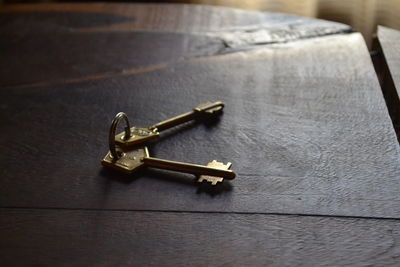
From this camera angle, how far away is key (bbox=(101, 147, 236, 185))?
87cm

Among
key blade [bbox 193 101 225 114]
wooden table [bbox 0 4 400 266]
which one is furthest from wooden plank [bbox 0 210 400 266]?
key blade [bbox 193 101 225 114]

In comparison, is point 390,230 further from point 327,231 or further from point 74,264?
point 74,264

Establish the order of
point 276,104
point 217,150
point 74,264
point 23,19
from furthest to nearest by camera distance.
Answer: point 23,19, point 276,104, point 217,150, point 74,264

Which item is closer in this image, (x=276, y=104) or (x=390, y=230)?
(x=390, y=230)

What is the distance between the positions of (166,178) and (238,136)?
5.7 inches

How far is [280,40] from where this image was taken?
1.27 m

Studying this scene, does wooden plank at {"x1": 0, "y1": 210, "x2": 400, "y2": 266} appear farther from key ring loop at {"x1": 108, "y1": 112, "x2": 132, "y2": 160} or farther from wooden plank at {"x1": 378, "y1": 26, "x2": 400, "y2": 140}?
wooden plank at {"x1": 378, "y1": 26, "x2": 400, "y2": 140}

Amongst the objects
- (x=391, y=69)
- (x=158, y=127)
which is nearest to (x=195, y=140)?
(x=158, y=127)

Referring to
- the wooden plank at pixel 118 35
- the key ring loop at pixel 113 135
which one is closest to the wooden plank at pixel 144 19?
the wooden plank at pixel 118 35

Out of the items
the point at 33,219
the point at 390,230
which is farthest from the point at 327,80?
the point at 33,219

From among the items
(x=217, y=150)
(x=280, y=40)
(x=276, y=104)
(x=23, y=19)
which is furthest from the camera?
(x=23, y=19)

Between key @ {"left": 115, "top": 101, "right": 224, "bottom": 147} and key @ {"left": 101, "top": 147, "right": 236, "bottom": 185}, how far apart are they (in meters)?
0.02

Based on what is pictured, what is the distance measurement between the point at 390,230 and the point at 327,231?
0.07 m

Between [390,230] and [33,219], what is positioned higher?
[390,230]
